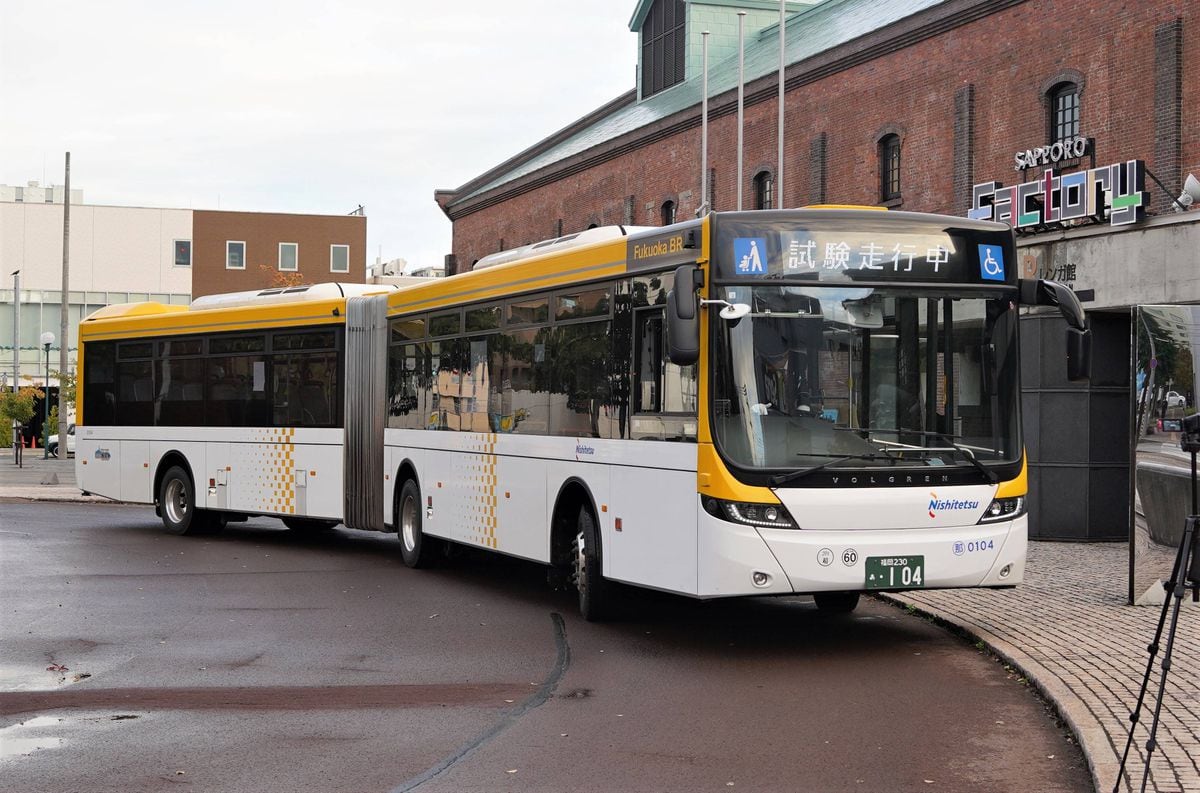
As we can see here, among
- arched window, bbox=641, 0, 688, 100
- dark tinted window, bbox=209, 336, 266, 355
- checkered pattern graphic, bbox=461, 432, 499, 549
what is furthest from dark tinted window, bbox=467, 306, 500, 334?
arched window, bbox=641, 0, 688, 100

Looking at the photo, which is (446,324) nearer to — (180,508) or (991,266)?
(991,266)

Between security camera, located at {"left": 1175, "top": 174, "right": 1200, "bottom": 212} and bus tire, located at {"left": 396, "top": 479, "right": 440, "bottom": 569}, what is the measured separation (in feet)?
34.6

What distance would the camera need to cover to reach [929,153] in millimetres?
26953

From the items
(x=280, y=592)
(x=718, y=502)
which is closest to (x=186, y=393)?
(x=280, y=592)

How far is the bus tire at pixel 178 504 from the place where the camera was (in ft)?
69.0

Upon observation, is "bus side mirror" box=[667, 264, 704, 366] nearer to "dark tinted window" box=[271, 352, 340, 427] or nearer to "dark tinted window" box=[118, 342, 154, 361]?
"dark tinted window" box=[271, 352, 340, 427]

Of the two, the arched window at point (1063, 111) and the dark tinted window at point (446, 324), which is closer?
the dark tinted window at point (446, 324)

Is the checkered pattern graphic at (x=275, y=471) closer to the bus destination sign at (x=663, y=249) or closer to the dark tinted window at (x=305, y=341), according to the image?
the dark tinted window at (x=305, y=341)

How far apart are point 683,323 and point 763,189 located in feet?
78.5

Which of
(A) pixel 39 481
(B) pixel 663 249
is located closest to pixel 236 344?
(B) pixel 663 249

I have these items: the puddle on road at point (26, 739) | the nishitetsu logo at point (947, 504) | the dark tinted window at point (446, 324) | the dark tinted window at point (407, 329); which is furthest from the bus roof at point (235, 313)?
the puddle on road at point (26, 739)

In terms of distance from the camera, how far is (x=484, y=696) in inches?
363

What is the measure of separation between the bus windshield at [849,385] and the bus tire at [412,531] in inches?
263

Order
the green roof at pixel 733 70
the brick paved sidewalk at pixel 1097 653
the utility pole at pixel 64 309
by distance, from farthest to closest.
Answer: the utility pole at pixel 64 309, the green roof at pixel 733 70, the brick paved sidewalk at pixel 1097 653
